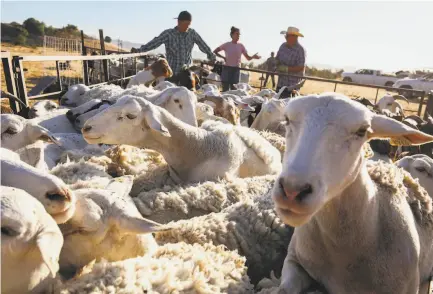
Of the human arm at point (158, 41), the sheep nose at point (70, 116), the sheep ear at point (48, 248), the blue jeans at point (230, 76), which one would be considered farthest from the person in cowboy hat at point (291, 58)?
the sheep ear at point (48, 248)

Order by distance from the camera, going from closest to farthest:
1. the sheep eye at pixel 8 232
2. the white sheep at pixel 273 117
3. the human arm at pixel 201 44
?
the sheep eye at pixel 8 232
the white sheep at pixel 273 117
the human arm at pixel 201 44

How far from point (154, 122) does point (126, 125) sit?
10.2 inches

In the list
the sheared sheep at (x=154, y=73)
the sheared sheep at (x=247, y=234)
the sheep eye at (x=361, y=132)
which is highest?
the sheep eye at (x=361, y=132)

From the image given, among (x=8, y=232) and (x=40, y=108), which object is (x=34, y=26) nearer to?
(x=40, y=108)

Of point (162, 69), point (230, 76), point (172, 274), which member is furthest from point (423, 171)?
point (230, 76)

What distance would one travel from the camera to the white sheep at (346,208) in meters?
1.59

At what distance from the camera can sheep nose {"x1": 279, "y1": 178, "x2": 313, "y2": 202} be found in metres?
1.52

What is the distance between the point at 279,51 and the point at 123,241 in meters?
7.85

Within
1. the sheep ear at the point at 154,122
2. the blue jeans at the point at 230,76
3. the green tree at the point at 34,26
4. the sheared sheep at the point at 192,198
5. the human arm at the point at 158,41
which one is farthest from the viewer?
the green tree at the point at 34,26

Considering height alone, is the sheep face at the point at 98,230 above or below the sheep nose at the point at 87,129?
below

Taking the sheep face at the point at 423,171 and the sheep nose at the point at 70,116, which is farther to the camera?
the sheep nose at the point at 70,116

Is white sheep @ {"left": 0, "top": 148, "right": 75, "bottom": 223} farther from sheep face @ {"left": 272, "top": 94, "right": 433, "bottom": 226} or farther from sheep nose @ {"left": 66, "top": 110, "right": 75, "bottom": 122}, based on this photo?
sheep nose @ {"left": 66, "top": 110, "right": 75, "bottom": 122}

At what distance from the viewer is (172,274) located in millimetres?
1915

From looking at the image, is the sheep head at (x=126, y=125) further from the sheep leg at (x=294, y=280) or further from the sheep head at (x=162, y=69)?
the sheep head at (x=162, y=69)
